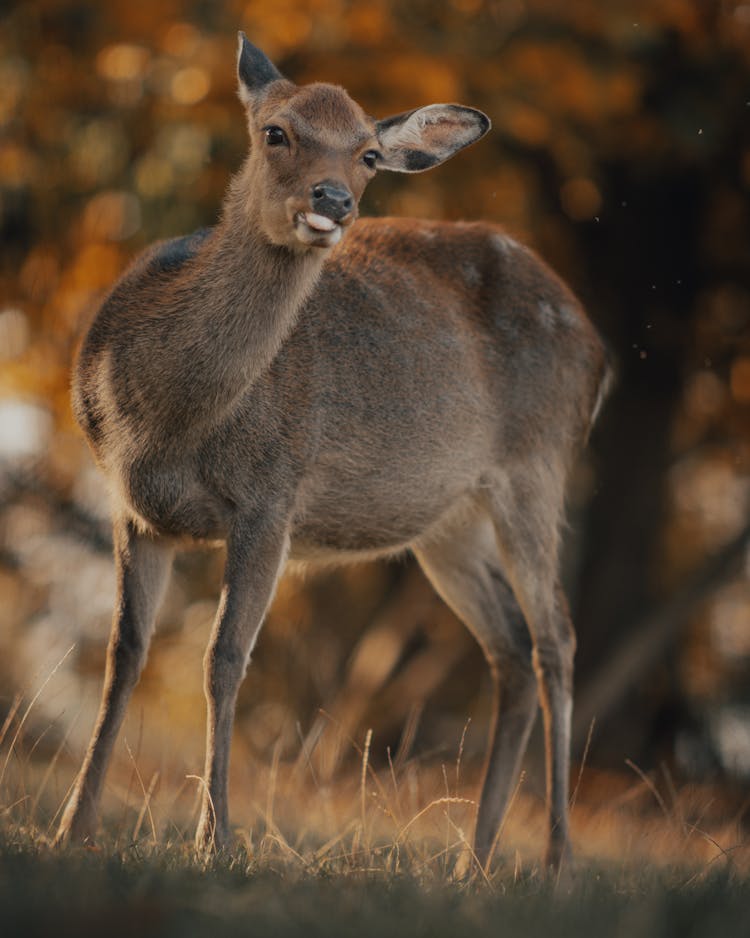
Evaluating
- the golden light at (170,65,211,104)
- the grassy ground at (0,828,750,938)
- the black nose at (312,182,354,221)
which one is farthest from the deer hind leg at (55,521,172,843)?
the golden light at (170,65,211,104)

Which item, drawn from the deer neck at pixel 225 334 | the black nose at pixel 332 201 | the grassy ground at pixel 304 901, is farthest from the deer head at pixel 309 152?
the grassy ground at pixel 304 901

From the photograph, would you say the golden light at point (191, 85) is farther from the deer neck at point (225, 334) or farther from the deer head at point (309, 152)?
the deer neck at point (225, 334)

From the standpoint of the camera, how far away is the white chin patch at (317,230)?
4219 millimetres

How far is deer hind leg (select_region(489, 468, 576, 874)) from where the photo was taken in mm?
5648

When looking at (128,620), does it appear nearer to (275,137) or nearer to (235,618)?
(235,618)

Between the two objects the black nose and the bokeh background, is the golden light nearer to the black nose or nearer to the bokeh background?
the bokeh background

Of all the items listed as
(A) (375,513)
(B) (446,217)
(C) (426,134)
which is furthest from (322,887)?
(B) (446,217)

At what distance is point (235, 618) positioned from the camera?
454cm

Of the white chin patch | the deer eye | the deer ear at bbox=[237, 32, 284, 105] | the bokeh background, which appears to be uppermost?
the deer ear at bbox=[237, 32, 284, 105]

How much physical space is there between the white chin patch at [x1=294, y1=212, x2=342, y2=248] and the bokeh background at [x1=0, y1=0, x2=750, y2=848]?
86.3 inches

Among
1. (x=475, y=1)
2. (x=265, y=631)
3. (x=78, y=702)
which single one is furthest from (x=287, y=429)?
(x=265, y=631)

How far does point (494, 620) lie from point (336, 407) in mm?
1406

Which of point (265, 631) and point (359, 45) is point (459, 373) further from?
point (265, 631)

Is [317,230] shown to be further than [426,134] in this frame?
No
